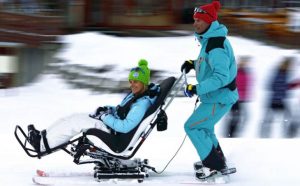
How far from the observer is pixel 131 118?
19.9ft

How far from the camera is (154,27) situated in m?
21.3

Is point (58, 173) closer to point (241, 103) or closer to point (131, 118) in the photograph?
point (131, 118)

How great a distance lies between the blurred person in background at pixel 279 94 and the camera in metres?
9.82

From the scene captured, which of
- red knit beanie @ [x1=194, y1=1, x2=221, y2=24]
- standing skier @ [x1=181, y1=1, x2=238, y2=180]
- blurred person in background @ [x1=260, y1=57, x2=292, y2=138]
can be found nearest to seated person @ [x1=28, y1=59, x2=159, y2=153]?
standing skier @ [x1=181, y1=1, x2=238, y2=180]

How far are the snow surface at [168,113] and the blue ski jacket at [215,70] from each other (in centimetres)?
79

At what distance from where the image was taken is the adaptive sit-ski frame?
238 inches

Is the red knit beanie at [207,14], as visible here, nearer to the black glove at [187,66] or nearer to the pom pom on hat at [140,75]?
the black glove at [187,66]

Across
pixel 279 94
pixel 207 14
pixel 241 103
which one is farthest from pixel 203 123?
pixel 279 94

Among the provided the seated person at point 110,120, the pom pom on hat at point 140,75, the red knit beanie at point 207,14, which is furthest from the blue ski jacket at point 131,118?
the red knit beanie at point 207,14

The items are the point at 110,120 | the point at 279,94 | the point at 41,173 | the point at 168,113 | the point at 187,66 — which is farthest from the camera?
the point at 168,113

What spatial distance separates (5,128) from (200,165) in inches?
225

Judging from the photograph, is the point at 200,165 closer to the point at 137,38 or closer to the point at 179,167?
the point at 179,167

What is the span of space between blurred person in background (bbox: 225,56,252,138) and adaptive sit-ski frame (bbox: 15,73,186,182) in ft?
11.6

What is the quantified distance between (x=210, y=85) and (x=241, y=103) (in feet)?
13.1
